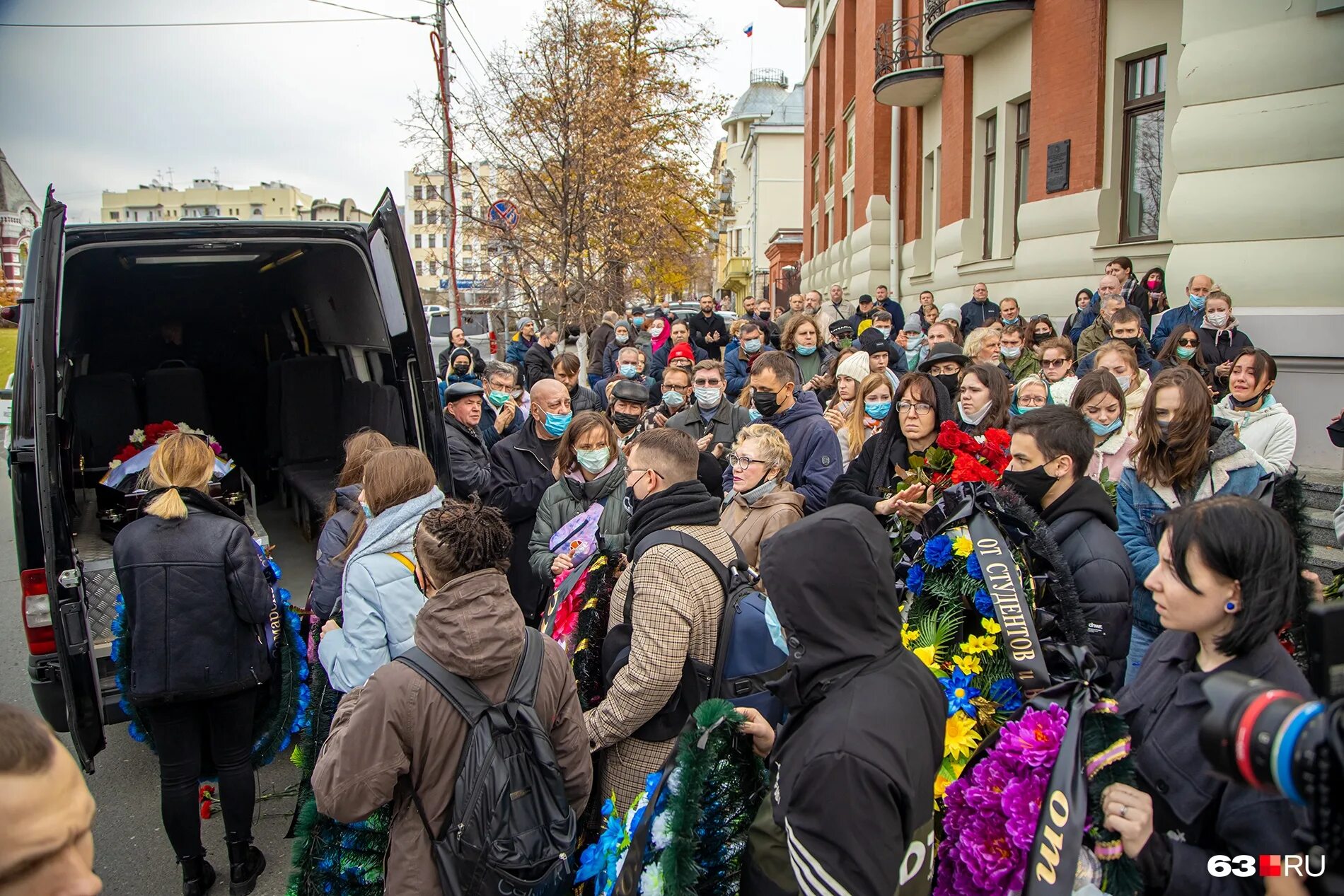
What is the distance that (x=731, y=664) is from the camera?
2.81 metres

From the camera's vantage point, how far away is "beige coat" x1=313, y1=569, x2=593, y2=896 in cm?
236

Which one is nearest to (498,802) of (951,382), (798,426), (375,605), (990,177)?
(375,605)

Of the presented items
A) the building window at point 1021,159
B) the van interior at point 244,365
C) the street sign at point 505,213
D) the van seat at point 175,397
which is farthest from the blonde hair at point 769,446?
the street sign at point 505,213

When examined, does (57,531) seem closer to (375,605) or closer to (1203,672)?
(375,605)

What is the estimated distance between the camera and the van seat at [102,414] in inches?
260

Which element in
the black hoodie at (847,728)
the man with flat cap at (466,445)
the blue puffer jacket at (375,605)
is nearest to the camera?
the black hoodie at (847,728)

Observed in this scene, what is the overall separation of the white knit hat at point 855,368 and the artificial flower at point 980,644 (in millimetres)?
4343

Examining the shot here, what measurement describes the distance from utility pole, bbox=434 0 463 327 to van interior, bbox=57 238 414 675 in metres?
7.61

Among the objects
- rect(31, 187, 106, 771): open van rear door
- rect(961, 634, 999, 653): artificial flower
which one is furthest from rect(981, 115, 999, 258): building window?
rect(31, 187, 106, 771): open van rear door

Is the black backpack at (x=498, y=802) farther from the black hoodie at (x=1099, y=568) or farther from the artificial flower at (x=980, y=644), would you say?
the black hoodie at (x=1099, y=568)

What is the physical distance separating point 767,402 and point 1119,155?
7.74 m

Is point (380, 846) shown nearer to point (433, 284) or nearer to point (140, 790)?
point (140, 790)

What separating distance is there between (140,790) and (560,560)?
269cm

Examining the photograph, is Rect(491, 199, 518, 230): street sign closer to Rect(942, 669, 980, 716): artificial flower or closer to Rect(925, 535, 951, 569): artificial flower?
Rect(925, 535, 951, 569): artificial flower
